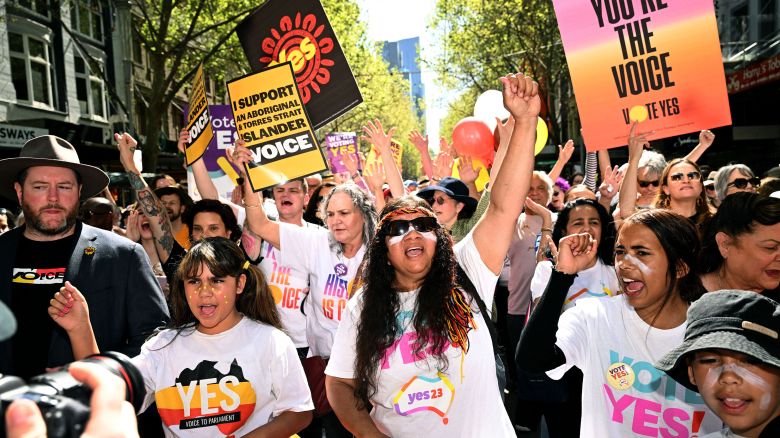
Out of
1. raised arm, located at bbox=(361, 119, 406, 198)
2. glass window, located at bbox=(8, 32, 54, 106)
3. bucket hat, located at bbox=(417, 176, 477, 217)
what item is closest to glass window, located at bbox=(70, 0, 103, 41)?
glass window, located at bbox=(8, 32, 54, 106)

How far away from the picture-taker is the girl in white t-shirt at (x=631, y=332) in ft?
8.23

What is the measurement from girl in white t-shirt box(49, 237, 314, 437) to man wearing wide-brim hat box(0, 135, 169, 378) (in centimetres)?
31

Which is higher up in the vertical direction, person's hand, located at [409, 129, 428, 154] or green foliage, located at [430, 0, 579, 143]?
green foliage, located at [430, 0, 579, 143]

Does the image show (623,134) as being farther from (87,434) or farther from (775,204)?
(87,434)

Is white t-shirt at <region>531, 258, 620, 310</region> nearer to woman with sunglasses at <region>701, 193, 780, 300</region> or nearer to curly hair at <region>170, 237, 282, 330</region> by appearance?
woman with sunglasses at <region>701, 193, 780, 300</region>

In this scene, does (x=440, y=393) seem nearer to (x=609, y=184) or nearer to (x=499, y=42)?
(x=609, y=184)

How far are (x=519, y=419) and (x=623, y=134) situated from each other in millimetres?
2440

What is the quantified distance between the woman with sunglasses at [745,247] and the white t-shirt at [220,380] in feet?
6.42

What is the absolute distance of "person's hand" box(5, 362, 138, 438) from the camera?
1.09m

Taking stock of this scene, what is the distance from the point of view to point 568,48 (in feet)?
16.0

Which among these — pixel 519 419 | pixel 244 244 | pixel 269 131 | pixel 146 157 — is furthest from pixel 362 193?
pixel 146 157

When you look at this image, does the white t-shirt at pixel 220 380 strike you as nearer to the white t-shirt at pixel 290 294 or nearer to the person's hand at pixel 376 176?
the white t-shirt at pixel 290 294

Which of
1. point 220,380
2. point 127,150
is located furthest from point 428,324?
point 127,150

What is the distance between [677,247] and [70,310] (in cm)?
243
